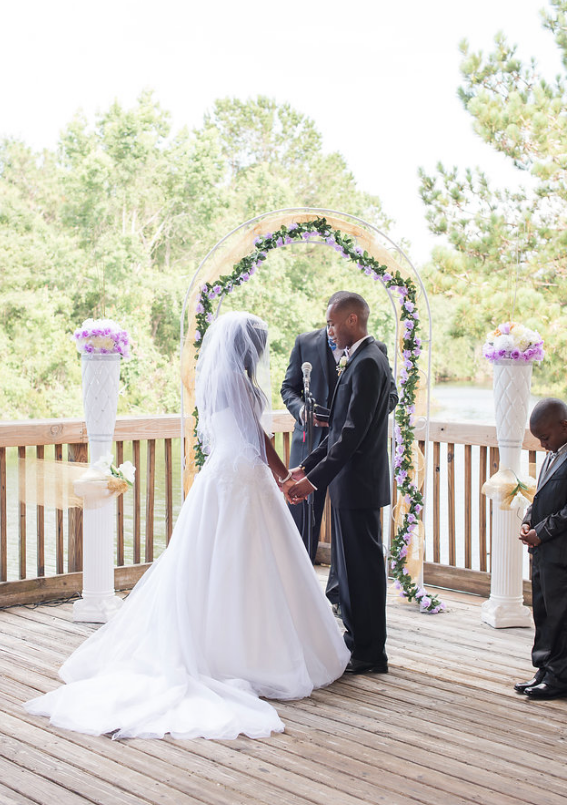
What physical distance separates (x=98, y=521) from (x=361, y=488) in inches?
65.3

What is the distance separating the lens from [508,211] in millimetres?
15289

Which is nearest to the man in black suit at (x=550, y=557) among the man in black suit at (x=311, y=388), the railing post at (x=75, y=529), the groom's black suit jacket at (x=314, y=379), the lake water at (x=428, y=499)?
the groom's black suit jacket at (x=314, y=379)

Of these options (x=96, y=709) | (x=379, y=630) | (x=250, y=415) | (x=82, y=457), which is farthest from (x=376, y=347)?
(x=82, y=457)

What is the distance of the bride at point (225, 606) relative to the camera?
3387mm

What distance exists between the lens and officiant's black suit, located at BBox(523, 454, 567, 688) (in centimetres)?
360

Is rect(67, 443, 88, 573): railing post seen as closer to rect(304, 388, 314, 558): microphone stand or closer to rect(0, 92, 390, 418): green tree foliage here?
rect(304, 388, 314, 558): microphone stand

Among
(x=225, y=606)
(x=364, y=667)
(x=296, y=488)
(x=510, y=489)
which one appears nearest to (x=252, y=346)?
(x=296, y=488)

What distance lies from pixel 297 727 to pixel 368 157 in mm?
19643

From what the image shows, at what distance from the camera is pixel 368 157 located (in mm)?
21484

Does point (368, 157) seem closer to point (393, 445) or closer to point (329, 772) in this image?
point (393, 445)

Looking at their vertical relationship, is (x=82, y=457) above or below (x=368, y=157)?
below

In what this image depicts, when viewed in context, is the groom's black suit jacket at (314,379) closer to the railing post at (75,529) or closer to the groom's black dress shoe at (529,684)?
the railing post at (75,529)

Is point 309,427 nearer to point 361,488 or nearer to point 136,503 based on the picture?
point 361,488

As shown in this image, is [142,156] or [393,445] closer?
[393,445]
